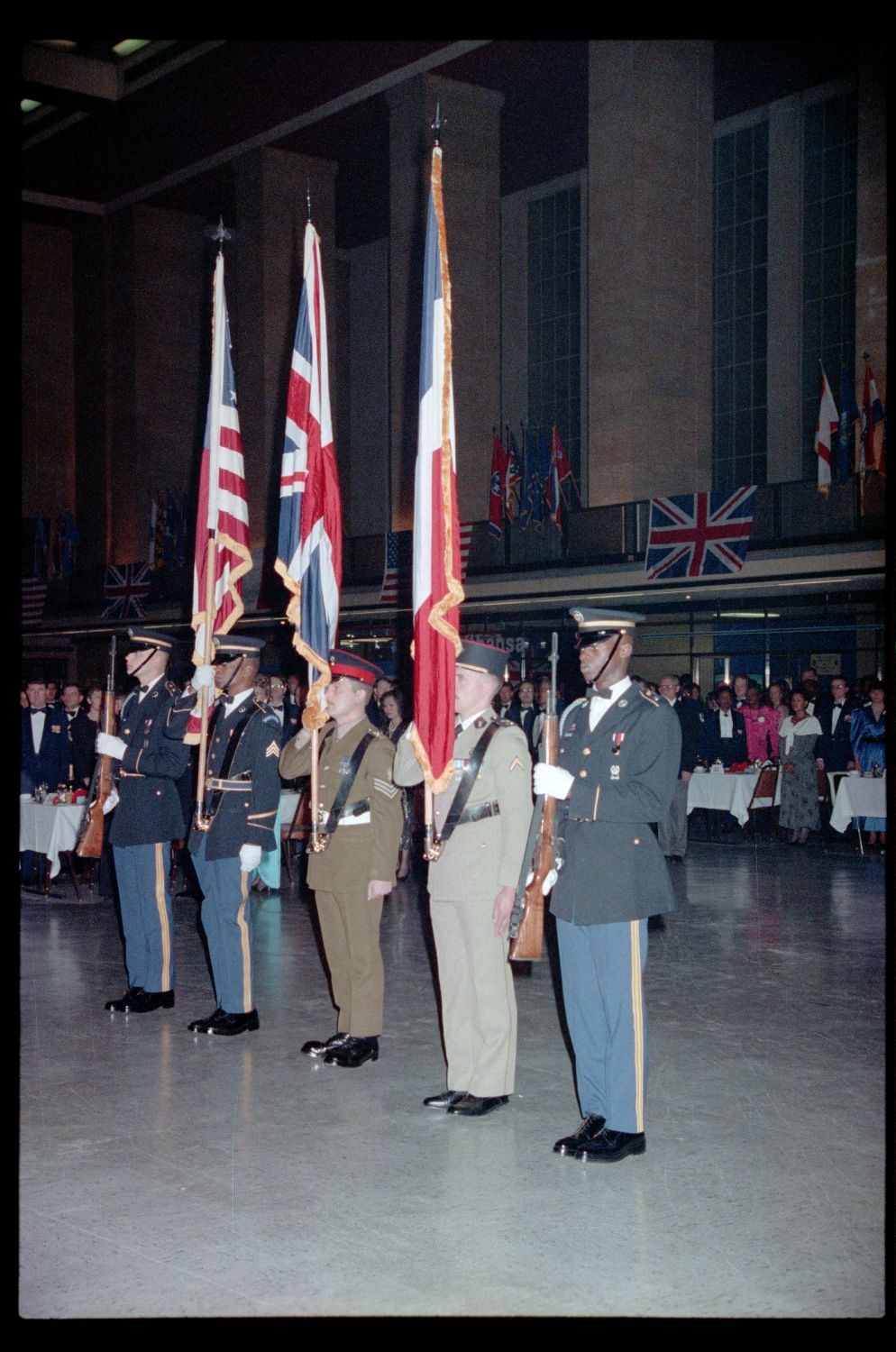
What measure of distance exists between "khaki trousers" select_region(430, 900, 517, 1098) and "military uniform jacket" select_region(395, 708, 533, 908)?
86 mm

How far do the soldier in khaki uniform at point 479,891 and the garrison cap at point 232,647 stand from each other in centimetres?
162

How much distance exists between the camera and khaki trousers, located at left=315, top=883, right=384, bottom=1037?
5652 millimetres

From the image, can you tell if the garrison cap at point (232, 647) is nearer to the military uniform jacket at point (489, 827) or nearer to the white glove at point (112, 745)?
the white glove at point (112, 745)

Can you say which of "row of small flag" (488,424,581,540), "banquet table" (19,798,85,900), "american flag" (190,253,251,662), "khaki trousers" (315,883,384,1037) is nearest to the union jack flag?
"row of small flag" (488,424,581,540)

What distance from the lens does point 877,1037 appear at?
240 inches

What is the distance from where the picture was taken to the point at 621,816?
14.9ft

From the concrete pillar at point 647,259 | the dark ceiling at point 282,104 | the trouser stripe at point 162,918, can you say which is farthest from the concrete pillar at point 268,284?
the trouser stripe at point 162,918

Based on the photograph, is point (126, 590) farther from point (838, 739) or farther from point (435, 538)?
point (435, 538)

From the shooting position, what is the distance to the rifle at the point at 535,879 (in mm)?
4680

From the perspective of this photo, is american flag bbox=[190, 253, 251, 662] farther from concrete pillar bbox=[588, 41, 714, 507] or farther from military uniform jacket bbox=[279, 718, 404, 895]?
concrete pillar bbox=[588, 41, 714, 507]

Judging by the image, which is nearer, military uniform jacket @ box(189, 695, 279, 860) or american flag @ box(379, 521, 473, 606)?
military uniform jacket @ box(189, 695, 279, 860)

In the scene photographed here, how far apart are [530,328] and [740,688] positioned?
1392cm

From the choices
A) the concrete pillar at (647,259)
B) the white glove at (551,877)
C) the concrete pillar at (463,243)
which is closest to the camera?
the white glove at (551,877)

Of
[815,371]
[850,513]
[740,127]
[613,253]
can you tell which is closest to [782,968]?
[850,513]
